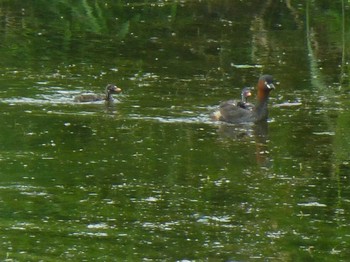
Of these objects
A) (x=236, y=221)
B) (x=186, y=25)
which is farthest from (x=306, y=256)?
(x=186, y=25)

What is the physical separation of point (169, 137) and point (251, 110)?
2.24 meters

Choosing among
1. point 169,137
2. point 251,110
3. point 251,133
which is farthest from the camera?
point 251,110

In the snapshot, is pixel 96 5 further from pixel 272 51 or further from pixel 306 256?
pixel 306 256

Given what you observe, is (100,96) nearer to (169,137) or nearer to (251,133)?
(251,133)

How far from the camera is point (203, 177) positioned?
11000 millimetres

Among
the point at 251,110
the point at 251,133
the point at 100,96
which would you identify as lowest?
the point at 251,133

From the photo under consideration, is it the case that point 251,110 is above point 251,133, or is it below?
above

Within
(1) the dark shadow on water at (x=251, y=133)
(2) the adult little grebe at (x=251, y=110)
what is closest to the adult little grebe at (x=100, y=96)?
(2) the adult little grebe at (x=251, y=110)

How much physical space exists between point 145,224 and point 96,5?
12.0 metres

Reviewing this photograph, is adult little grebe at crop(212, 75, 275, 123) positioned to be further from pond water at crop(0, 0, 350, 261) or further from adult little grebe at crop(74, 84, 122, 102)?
adult little grebe at crop(74, 84, 122, 102)

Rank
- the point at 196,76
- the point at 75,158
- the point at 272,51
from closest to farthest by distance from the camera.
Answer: the point at 75,158 < the point at 196,76 < the point at 272,51

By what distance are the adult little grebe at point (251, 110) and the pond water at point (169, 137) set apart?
0.43 ft

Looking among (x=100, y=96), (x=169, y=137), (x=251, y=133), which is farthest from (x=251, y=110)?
(x=169, y=137)

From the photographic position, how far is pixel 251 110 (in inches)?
582
